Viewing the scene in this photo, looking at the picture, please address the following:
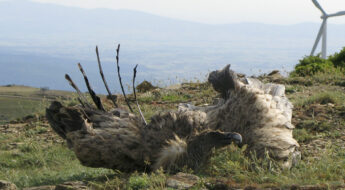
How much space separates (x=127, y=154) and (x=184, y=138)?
0.74 m

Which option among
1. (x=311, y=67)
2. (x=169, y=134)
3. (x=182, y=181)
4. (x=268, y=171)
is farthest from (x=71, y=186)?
(x=311, y=67)

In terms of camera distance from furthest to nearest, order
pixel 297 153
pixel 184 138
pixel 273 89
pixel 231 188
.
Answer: pixel 273 89 < pixel 297 153 < pixel 184 138 < pixel 231 188

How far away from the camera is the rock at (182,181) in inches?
188

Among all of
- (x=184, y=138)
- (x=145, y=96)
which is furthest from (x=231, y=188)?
(x=145, y=96)

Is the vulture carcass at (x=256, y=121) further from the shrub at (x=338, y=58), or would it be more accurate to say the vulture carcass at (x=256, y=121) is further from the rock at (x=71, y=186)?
the shrub at (x=338, y=58)

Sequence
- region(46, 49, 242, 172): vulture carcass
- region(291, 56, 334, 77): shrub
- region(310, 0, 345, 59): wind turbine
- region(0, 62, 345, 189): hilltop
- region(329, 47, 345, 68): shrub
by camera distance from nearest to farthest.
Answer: region(0, 62, 345, 189): hilltop < region(46, 49, 242, 172): vulture carcass < region(291, 56, 334, 77): shrub < region(329, 47, 345, 68): shrub < region(310, 0, 345, 59): wind turbine

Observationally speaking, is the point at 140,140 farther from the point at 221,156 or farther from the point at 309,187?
the point at 309,187

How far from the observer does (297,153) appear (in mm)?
6215

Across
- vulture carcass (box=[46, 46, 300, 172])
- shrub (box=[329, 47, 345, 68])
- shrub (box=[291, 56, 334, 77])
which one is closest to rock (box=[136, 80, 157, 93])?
shrub (box=[291, 56, 334, 77])

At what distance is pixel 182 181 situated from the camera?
4859 millimetres

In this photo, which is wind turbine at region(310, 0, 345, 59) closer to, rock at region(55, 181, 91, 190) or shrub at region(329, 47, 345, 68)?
shrub at region(329, 47, 345, 68)

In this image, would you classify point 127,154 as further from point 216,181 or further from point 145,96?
point 145,96

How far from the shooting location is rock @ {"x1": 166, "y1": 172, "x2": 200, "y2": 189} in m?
4.77

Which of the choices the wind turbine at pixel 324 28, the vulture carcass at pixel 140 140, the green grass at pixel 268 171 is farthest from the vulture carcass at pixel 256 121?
the wind turbine at pixel 324 28
